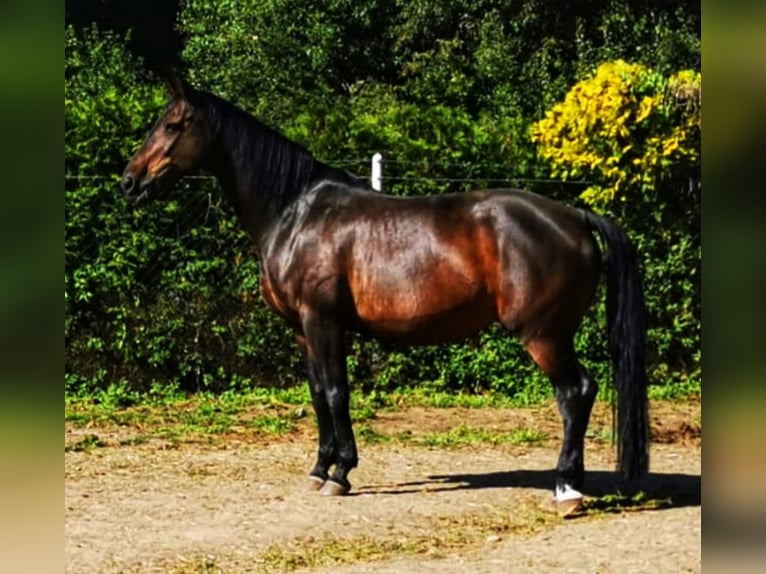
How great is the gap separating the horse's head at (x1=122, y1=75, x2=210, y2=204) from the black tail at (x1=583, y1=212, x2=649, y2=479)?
2184 mm

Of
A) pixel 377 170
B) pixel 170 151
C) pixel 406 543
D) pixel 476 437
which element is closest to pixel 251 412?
pixel 476 437

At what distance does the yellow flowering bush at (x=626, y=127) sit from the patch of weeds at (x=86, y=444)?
4.34 m

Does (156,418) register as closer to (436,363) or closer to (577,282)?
(436,363)

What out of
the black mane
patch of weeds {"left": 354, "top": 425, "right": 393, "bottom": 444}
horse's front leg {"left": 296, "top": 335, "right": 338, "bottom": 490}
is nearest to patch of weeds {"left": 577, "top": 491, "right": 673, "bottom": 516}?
horse's front leg {"left": 296, "top": 335, "right": 338, "bottom": 490}

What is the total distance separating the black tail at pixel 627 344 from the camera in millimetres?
5836

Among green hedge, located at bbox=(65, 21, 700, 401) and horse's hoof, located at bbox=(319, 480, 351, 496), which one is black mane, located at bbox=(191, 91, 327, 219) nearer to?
horse's hoof, located at bbox=(319, 480, 351, 496)

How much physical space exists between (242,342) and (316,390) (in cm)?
344

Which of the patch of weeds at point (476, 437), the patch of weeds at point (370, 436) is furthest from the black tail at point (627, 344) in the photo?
the patch of weeds at point (370, 436)

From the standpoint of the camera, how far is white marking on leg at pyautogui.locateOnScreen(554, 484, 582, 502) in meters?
6.04

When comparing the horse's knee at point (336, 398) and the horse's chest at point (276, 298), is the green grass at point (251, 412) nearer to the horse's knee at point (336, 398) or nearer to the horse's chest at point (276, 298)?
the horse's knee at point (336, 398)

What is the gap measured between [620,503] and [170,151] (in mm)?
3120

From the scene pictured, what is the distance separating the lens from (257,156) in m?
6.57
